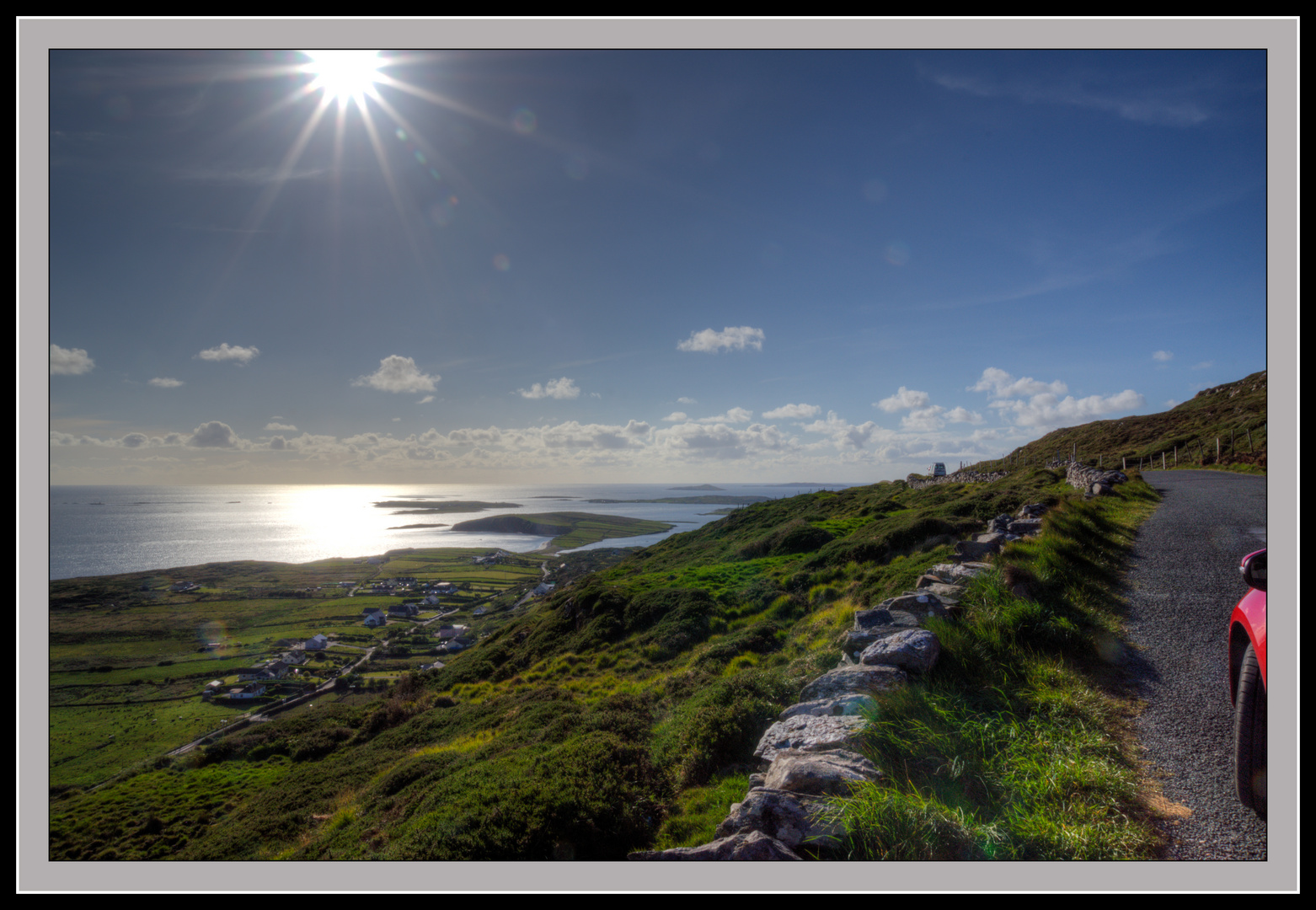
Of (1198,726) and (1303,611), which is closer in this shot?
(1303,611)

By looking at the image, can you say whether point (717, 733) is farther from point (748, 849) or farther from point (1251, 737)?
point (1251, 737)

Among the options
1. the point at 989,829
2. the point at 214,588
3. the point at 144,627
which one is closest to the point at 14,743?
the point at 989,829

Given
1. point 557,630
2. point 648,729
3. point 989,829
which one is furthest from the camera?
point 557,630

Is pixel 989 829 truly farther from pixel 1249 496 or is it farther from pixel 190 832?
pixel 190 832

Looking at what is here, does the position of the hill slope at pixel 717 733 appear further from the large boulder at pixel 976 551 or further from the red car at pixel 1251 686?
the large boulder at pixel 976 551

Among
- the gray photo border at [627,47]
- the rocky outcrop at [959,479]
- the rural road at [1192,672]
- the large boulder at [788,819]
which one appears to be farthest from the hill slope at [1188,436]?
the large boulder at [788,819]

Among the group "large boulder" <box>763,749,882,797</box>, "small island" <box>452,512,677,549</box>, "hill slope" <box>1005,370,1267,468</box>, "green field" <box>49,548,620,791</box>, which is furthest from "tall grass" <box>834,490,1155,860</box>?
"small island" <box>452,512,677,549</box>

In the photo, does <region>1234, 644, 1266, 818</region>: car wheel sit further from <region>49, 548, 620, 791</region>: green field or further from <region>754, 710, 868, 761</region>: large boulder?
<region>49, 548, 620, 791</region>: green field
